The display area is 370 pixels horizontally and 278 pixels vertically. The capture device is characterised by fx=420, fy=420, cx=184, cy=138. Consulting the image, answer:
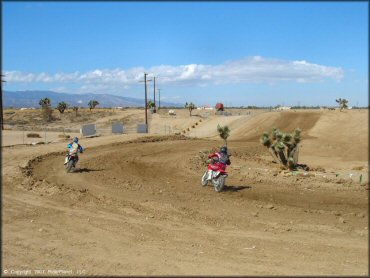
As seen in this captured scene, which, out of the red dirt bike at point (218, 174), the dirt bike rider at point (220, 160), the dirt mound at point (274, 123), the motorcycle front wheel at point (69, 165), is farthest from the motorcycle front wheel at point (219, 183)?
the dirt mound at point (274, 123)

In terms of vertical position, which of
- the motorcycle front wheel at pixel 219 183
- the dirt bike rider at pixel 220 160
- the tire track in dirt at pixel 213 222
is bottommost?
the tire track in dirt at pixel 213 222

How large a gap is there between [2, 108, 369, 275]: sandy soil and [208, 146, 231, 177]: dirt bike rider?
104cm

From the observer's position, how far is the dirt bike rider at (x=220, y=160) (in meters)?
16.5

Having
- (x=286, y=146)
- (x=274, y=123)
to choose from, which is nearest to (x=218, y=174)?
(x=286, y=146)

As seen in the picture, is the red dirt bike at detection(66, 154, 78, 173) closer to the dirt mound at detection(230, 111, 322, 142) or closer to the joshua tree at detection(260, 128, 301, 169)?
the joshua tree at detection(260, 128, 301, 169)

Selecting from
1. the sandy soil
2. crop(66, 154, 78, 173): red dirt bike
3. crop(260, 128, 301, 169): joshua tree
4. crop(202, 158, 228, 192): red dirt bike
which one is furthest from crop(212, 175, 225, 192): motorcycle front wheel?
crop(260, 128, 301, 169): joshua tree

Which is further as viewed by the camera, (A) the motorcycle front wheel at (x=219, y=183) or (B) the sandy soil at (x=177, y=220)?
(A) the motorcycle front wheel at (x=219, y=183)

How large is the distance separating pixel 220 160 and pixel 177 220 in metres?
4.24

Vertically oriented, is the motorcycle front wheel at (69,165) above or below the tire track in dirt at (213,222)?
above

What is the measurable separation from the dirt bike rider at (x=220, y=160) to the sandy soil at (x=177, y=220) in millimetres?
1037

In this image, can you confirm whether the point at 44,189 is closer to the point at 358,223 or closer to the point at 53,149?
the point at 358,223

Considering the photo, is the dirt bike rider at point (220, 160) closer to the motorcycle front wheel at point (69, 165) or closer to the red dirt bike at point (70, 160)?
the red dirt bike at point (70, 160)

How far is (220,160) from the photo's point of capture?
54.3ft

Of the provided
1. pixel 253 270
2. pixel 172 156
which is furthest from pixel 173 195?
pixel 172 156
